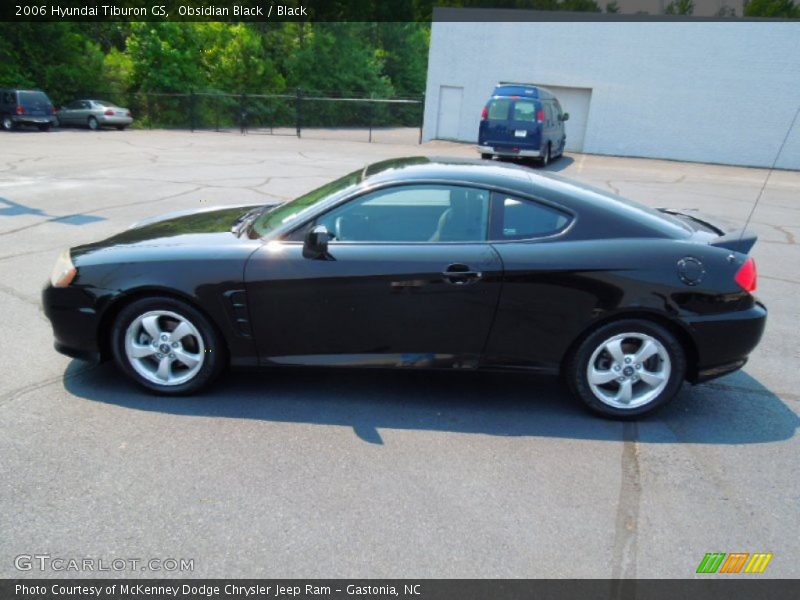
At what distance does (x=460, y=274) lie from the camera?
3732 mm

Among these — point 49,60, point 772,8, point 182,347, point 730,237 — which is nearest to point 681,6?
point 772,8

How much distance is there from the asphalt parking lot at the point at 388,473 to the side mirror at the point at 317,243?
2.48 feet

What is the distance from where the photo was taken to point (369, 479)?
3217mm

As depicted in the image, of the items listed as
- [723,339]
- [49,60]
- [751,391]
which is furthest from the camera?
[49,60]

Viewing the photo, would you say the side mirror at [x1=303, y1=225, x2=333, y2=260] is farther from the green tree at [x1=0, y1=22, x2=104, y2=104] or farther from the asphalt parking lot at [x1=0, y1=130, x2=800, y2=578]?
the green tree at [x1=0, y1=22, x2=104, y2=104]

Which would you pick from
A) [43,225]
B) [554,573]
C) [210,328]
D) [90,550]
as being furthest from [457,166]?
[43,225]

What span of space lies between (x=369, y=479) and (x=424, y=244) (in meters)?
1.42

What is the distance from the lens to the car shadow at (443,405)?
379cm

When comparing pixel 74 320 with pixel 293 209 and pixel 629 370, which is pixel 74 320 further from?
pixel 629 370

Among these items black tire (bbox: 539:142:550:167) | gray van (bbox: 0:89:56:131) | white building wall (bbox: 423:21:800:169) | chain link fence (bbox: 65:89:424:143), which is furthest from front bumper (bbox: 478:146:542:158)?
gray van (bbox: 0:89:56:131)

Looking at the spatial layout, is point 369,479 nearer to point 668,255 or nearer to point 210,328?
point 210,328

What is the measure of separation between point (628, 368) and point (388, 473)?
1.62 meters

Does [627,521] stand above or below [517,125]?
below

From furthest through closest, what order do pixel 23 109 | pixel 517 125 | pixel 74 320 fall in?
pixel 23 109, pixel 517 125, pixel 74 320
